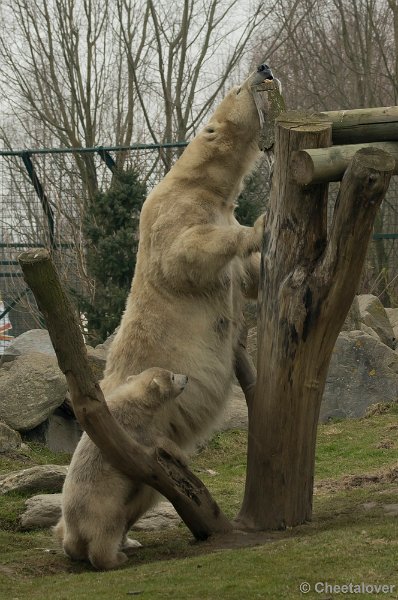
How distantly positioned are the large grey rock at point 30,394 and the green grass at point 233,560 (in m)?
2.27

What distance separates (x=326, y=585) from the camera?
4.61 m

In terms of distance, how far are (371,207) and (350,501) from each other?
230cm

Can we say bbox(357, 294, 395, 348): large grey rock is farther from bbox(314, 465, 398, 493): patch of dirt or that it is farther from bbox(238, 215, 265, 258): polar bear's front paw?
bbox(238, 215, 265, 258): polar bear's front paw

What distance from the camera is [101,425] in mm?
5648

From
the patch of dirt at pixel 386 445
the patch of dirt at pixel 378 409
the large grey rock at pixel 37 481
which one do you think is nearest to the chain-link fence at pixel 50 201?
the patch of dirt at pixel 378 409

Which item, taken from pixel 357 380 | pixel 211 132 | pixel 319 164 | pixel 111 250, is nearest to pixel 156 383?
pixel 319 164

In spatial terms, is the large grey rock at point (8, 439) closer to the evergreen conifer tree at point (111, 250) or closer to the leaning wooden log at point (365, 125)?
the evergreen conifer tree at point (111, 250)

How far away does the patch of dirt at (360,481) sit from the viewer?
757 centimetres

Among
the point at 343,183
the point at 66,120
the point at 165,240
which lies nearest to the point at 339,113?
the point at 343,183

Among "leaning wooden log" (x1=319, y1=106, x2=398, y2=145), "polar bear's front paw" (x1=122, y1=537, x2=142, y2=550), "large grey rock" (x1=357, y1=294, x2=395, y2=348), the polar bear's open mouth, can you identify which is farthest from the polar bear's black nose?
"large grey rock" (x1=357, y1=294, x2=395, y2=348)

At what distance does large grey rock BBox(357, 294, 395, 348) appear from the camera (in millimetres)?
14703

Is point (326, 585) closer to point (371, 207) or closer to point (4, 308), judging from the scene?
point (371, 207)

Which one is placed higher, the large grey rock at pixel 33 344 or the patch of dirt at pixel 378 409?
the large grey rock at pixel 33 344

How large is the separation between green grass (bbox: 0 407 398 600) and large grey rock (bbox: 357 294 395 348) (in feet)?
21.6
